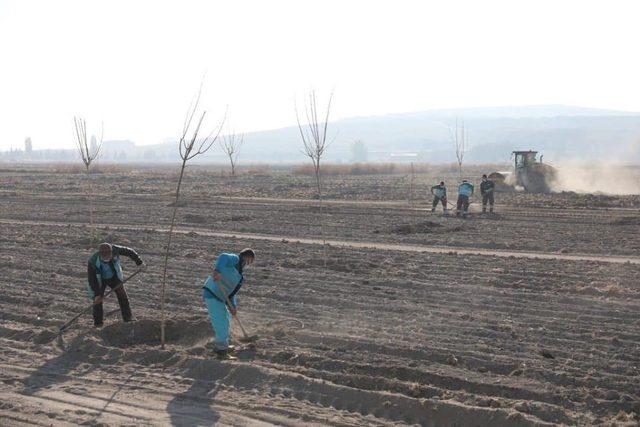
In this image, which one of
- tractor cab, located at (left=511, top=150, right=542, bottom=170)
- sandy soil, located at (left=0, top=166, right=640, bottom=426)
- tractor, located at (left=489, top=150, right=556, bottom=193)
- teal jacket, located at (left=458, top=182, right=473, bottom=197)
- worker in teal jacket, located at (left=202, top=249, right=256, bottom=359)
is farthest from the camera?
tractor cab, located at (left=511, top=150, right=542, bottom=170)

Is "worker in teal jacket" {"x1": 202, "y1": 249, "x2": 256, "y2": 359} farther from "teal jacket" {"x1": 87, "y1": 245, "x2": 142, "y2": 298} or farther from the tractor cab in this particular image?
the tractor cab

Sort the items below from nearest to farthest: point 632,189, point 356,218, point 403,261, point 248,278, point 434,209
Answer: point 248,278, point 403,261, point 356,218, point 434,209, point 632,189

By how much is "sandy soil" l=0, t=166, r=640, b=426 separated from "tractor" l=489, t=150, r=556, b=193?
16350 mm

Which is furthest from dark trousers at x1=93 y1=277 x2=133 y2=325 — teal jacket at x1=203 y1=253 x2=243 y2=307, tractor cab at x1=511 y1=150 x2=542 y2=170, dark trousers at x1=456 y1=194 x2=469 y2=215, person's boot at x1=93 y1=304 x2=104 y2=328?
tractor cab at x1=511 y1=150 x2=542 y2=170

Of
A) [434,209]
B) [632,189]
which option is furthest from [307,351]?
[632,189]

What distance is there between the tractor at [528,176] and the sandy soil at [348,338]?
1635 cm

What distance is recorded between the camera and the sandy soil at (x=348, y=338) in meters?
6.57

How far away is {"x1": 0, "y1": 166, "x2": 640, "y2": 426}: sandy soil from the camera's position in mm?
6570

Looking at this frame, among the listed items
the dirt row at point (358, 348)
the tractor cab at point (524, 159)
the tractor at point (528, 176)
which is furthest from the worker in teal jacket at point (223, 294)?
the tractor cab at point (524, 159)

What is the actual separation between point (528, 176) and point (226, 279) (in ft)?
89.5

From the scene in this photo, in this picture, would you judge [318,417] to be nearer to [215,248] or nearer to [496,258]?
[496,258]

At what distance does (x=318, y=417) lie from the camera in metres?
6.34

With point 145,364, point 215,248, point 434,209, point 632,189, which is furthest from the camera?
point 632,189

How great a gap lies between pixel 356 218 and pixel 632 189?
61.6 ft
